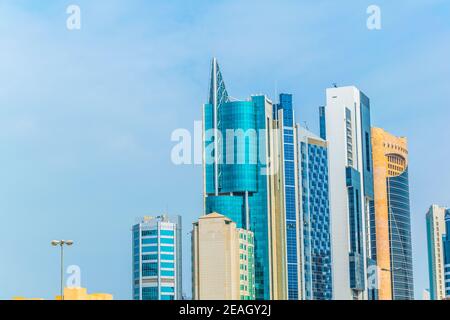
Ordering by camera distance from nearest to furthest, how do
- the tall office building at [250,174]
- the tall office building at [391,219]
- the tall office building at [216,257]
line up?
the tall office building at [216,257] < the tall office building at [250,174] < the tall office building at [391,219]

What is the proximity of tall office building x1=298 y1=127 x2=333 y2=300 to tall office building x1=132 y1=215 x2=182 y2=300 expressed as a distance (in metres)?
14.5

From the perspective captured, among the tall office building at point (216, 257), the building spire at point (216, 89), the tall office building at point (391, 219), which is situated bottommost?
the tall office building at point (216, 257)

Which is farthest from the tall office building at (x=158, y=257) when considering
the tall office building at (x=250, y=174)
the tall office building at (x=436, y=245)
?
the tall office building at (x=436, y=245)

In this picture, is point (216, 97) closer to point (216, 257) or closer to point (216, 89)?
point (216, 89)

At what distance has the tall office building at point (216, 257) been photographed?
78938mm

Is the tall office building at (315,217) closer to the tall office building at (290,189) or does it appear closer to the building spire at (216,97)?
the tall office building at (290,189)

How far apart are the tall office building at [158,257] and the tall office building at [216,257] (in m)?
22.6

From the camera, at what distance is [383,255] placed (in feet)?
392

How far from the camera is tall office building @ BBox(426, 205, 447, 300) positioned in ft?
454

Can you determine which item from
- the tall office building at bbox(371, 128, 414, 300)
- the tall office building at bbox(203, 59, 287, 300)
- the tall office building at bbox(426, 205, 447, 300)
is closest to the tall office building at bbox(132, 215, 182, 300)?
the tall office building at bbox(203, 59, 287, 300)

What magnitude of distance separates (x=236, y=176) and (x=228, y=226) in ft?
46.3
